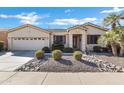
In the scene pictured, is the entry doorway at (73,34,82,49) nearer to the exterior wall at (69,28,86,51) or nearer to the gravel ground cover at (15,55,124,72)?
the exterior wall at (69,28,86,51)

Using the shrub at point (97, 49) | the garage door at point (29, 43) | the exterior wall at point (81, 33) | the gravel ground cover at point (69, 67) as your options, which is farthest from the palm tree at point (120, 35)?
the garage door at point (29, 43)

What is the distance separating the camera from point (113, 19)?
23188mm

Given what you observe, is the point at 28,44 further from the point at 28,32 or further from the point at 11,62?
the point at 11,62

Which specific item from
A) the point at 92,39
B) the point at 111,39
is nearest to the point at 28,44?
the point at 92,39

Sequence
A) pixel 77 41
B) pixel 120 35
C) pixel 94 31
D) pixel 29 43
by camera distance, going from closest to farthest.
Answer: pixel 120 35 < pixel 94 31 < pixel 29 43 < pixel 77 41

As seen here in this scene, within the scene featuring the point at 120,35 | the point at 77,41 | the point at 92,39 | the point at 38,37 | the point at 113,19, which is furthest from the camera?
the point at 77,41

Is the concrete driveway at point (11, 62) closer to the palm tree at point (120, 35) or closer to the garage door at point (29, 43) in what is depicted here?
the palm tree at point (120, 35)

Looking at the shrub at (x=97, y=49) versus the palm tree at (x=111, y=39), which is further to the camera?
the shrub at (x=97, y=49)

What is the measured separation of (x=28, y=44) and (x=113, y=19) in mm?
12393

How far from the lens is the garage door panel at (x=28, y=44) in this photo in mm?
30406
